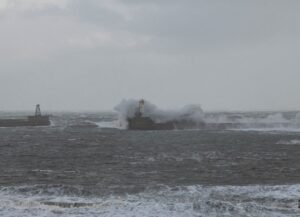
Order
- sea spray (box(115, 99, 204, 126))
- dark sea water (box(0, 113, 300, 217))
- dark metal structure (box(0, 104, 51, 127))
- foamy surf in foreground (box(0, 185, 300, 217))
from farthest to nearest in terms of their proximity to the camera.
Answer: dark metal structure (box(0, 104, 51, 127)), sea spray (box(115, 99, 204, 126)), dark sea water (box(0, 113, 300, 217)), foamy surf in foreground (box(0, 185, 300, 217))

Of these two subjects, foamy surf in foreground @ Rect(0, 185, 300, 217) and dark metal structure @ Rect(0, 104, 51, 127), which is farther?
dark metal structure @ Rect(0, 104, 51, 127)

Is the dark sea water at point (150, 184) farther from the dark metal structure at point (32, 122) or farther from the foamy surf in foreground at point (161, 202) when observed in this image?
the dark metal structure at point (32, 122)

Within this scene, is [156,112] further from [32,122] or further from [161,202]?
[161,202]

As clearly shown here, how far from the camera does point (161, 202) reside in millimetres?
18922

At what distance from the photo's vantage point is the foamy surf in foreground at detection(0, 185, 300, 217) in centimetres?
1722

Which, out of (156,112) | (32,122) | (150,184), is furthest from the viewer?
(32,122)

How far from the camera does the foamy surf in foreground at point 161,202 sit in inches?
678

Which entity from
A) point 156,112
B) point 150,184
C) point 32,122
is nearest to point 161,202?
point 150,184

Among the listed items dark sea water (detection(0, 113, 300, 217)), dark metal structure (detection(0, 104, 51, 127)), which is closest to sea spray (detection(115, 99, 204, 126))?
dark metal structure (detection(0, 104, 51, 127))

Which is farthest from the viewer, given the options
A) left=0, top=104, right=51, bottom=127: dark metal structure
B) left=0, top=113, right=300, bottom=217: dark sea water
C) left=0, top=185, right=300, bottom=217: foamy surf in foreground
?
left=0, top=104, right=51, bottom=127: dark metal structure

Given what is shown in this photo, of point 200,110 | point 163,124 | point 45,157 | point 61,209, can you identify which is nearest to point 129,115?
point 163,124

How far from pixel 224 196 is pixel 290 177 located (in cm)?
733

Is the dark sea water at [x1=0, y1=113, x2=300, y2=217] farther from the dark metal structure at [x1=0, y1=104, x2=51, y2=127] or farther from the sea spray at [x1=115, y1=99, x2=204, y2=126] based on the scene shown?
the dark metal structure at [x1=0, y1=104, x2=51, y2=127]

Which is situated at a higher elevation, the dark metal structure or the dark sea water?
the dark metal structure
